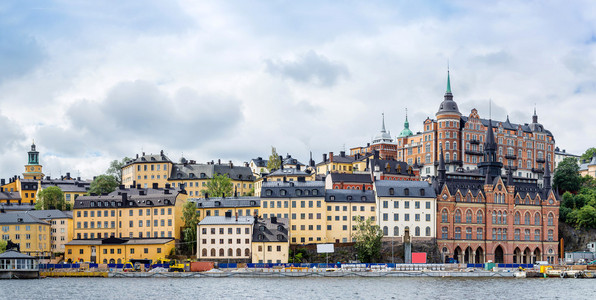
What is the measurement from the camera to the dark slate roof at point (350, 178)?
140500 millimetres

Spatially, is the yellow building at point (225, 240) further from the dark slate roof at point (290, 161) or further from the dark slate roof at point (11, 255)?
the dark slate roof at point (290, 161)

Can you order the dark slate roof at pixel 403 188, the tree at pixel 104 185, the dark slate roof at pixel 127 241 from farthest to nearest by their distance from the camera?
the tree at pixel 104 185, the dark slate roof at pixel 403 188, the dark slate roof at pixel 127 241

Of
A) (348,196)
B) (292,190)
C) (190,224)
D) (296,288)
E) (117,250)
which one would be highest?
(292,190)

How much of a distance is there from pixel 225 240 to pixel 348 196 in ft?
68.7

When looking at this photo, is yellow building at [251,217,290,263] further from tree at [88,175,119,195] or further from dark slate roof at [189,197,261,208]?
tree at [88,175,119,195]

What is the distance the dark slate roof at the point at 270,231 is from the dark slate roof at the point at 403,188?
17.0m

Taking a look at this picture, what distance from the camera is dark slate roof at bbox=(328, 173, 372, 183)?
461ft

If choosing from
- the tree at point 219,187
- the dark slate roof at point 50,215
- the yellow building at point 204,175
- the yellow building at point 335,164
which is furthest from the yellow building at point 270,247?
the yellow building at point 335,164

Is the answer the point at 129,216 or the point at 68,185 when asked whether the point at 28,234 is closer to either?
the point at 129,216

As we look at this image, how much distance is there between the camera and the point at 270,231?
116m

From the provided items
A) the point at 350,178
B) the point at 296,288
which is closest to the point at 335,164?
the point at 350,178

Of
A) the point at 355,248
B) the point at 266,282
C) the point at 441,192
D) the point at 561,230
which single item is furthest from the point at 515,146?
the point at 266,282

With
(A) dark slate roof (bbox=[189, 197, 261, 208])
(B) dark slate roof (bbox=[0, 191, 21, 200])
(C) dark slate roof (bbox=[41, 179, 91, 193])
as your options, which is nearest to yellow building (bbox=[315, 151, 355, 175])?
(A) dark slate roof (bbox=[189, 197, 261, 208])

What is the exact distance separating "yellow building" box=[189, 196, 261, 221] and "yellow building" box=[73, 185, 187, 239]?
11.7ft
